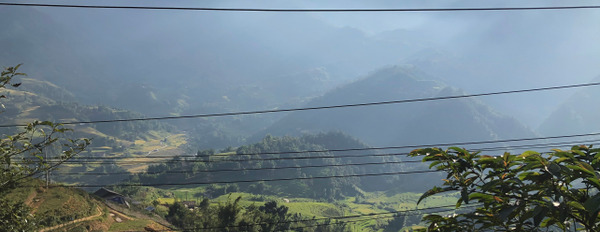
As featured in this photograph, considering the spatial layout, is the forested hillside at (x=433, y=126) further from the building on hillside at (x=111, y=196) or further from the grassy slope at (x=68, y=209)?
the grassy slope at (x=68, y=209)

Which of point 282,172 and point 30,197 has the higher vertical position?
point 282,172

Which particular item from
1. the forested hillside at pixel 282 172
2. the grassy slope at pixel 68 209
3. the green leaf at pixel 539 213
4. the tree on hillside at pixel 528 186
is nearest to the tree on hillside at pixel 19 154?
the tree on hillside at pixel 528 186

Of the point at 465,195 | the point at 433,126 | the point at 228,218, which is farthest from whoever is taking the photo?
the point at 433,126

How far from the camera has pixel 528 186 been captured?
219cm

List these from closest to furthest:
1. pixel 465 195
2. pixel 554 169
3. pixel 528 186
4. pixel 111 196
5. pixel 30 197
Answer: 1. pixel 554 169
2. pixel 528 186
3. pixel 465 195
4. pixel 30 197
5. pixel 111 196

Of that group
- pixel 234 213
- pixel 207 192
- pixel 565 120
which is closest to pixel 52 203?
pixel 234 213

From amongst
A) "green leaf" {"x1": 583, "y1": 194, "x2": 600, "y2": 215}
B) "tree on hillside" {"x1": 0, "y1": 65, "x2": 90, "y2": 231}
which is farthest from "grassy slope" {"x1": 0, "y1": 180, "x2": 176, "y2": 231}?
"green leaf" {"x1": 583, "y1": 194, "x2": 600, "y2": 215}

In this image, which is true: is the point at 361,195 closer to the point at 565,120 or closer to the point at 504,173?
the point at 504,173

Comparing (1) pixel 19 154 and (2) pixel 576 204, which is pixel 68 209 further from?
(2) pixel 576 204

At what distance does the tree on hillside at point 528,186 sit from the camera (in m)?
2.02

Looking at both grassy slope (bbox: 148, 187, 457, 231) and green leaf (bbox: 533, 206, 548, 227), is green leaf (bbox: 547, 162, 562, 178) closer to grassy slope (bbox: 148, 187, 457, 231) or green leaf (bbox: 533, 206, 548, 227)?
green leaf (bbox: 533, 206, 548, 227)

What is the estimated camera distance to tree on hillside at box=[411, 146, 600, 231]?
6.62ft

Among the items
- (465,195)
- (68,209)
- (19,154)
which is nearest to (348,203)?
(68,209)

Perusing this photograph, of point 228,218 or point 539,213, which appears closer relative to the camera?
point 539,213
